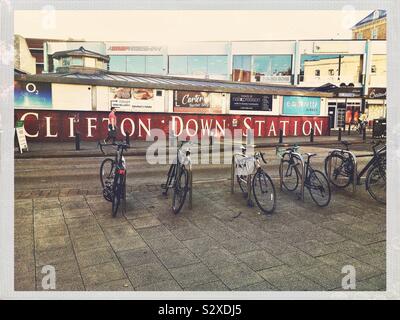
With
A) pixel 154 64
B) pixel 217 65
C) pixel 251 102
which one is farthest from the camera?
pixel 154 64

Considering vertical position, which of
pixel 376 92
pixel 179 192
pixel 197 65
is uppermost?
pixel 197 65

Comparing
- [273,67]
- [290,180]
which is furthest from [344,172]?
[273,67]

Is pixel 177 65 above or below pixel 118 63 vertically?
below

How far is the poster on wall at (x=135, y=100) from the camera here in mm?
18578

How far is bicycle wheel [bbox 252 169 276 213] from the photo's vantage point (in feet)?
20.4

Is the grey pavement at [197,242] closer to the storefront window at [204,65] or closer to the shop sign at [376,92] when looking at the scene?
the shop sign at [376,92]

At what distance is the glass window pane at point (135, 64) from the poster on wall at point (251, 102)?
64.3 feet

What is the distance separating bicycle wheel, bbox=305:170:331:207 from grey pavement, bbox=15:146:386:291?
0.46 ft

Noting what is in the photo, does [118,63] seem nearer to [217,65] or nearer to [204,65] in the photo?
[204,65]

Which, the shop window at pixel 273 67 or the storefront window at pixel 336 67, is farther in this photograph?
the shop window at pixel 273 67

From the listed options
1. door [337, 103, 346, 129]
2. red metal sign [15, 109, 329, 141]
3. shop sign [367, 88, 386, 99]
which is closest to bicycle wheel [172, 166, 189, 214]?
red metal sign [15, 109, 329, 141]

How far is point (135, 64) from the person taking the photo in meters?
38.0

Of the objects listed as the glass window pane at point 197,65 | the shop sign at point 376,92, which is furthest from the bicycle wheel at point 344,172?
the glass window pane at point 197,65

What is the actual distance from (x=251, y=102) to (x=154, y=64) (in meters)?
19.4
